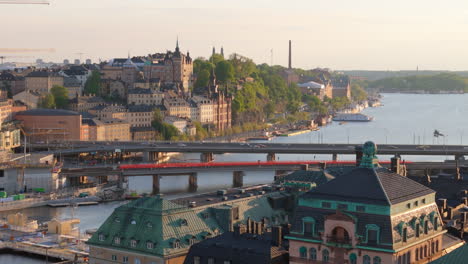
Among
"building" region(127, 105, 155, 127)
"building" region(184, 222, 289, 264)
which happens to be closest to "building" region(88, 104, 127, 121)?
"building" region(127, 105, 155, 127)

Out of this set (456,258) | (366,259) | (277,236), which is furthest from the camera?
(277,236)

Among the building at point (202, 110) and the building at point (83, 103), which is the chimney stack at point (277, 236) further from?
the building at point (202, 110)

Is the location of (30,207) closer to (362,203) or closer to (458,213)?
(458,213)

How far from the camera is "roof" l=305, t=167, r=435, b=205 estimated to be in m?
24.5

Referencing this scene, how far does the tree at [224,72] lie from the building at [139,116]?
31946mm

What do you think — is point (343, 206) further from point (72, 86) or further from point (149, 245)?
point (72, 86)

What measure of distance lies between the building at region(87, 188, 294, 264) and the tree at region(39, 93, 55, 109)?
240 ft

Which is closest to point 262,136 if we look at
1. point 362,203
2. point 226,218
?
point 226,218

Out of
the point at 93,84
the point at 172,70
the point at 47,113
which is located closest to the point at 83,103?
the point at 93,84

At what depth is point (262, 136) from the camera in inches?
4884

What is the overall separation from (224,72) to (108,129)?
41038mm

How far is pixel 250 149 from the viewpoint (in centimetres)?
8575

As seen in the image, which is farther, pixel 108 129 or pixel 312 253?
pixel 108 129

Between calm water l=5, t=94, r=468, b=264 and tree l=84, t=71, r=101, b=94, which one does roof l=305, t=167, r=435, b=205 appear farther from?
tree l=84, t=71, r=101, b=94
